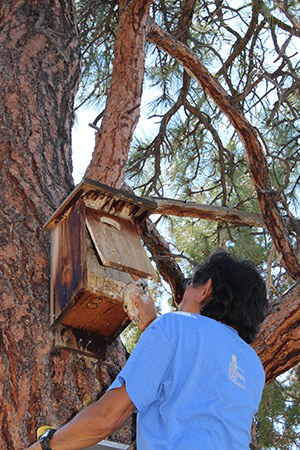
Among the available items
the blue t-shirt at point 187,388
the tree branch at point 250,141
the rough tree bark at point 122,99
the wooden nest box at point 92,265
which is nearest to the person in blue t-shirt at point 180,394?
the blue t-shirt at point 187,388

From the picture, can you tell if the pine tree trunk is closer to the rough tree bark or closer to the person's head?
the rough tree bark

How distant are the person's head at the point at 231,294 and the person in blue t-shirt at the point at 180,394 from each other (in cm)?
7

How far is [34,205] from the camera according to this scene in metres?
1.92

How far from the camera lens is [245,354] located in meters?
1.42

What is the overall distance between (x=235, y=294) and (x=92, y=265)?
1.11ft

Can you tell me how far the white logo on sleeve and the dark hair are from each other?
0.12 meters

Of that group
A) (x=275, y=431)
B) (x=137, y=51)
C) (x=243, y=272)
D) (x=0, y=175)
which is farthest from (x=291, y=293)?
(x=275, y=431)

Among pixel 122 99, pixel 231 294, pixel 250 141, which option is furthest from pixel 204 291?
pixel 250 141

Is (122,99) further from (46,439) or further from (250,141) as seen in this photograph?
(46,439)

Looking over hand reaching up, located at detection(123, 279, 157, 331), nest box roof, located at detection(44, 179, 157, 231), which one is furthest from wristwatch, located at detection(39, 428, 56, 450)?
nest box roof, located at detection(44, 179, 157, 231)

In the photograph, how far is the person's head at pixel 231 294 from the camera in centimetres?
147

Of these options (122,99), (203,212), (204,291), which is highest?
(122,99)

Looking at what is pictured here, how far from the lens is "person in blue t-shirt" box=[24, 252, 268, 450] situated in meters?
1.26

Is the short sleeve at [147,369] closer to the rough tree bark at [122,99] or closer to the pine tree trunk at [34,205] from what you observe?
the pine tree trunk at [34,205]
